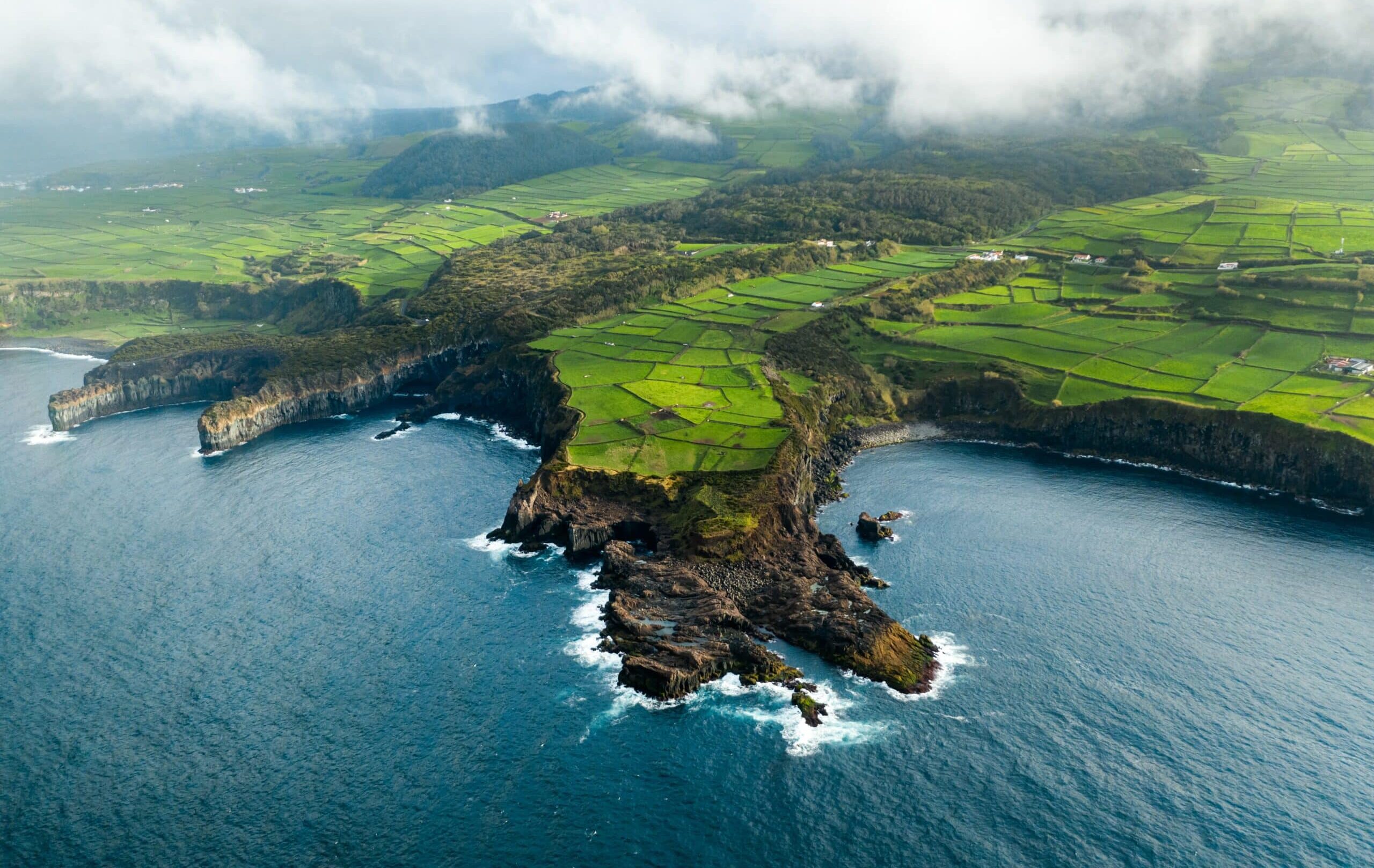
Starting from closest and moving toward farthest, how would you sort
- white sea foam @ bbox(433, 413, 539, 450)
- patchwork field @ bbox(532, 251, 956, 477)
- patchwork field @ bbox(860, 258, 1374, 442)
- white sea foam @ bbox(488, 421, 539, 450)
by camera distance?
patchwork field @ bbox(532, 251, 956, 477), patchwork field @ bbox(860, 258, 1374, 442), white sea foam @ bbox(488, 421, 539, 450), white sea foam @ bbox(433, 413, 539, 450)

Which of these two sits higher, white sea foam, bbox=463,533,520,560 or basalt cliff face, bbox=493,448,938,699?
basalt cliff face, bbox=493,448,938,699

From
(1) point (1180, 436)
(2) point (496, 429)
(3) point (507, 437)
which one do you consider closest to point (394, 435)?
(2) point (496, 429)

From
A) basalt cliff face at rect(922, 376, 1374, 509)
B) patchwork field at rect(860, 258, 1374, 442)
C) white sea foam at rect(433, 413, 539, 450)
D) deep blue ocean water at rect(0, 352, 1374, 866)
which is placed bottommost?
deep blue ocean water at rect(0, 352, 1374, 866)

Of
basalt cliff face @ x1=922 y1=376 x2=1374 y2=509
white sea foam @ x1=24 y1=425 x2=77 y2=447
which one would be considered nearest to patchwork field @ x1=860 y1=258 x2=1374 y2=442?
basalt cliff face @ x1=922 y1=376 x2=1374 y2=509

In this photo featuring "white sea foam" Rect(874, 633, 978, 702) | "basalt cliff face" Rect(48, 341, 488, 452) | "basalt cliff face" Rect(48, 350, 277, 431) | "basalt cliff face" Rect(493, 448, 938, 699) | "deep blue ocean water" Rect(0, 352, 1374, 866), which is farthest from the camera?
"basalt cliff face" Rect(48, 350, 277, 431)

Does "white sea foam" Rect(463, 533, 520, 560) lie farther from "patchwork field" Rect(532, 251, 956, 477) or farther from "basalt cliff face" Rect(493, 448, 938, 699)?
"patchwork field" Rect(532, 251, 956, 477)

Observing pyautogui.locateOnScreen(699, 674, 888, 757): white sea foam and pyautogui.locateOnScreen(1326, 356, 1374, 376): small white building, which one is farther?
pyautogui.locateOnScreen(1326, 356, 1374, 376): small white building

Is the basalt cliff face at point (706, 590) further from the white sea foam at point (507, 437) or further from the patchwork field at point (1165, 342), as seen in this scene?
the patchwork field at point (1165, 342)

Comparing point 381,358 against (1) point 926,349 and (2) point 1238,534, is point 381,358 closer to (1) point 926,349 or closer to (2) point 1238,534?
(1) point 926,349

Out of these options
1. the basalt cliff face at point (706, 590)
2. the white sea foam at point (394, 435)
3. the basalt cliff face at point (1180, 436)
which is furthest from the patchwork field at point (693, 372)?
the basalt cliff face at point (1180, 436)
